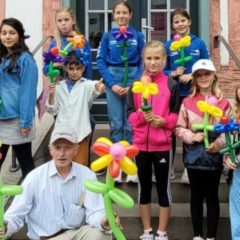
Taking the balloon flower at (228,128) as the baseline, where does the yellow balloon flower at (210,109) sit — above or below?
above

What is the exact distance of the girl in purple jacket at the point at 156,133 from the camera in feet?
15.5

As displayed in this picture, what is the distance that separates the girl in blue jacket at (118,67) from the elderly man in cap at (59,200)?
4.93 feet

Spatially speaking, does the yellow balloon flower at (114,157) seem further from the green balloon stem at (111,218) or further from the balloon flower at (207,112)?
the balloon flower at (207,112)

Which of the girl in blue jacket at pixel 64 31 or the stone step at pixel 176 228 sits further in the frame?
the girl in blue jacket at pixel 64 31

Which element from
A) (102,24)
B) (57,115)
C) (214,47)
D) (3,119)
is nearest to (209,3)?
(214,47)

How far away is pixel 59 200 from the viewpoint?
4012mm

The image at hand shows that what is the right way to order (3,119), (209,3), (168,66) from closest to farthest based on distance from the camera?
1. (3,119)
2. (168,66)
3. (209,3)

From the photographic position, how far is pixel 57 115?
5398mm

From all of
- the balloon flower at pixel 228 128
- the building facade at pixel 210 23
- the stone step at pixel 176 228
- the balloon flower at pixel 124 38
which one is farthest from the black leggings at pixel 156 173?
the building facade at pixel 210 23

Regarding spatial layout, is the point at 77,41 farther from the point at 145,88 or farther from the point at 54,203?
the point at 54,203

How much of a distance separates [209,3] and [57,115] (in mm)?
3246

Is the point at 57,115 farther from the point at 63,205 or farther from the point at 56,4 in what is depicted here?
the point at 56,4

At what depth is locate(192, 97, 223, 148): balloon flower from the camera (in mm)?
4309

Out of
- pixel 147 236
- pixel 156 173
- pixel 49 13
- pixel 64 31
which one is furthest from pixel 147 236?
pixel 49 13
